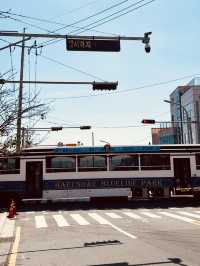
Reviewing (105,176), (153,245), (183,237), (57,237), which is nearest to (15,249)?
(57,237)

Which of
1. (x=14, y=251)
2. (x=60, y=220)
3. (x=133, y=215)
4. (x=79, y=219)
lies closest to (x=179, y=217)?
(x=133, y=215)

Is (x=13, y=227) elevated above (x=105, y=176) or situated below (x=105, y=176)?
below

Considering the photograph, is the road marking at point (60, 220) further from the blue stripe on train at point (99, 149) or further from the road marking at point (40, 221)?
the blue stripe on train at point (99, 149)

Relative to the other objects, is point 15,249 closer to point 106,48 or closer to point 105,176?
point 106,48

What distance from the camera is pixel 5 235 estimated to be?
15.5m

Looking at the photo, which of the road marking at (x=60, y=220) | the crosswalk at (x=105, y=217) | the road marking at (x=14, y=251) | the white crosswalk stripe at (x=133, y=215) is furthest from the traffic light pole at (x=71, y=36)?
the white crosswalk stripe at (x=133, y=215)

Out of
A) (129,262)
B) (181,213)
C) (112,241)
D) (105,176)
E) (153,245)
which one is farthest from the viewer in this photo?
(105,176)

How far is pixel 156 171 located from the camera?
27.5 meters

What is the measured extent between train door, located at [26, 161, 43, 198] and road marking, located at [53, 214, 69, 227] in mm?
5498

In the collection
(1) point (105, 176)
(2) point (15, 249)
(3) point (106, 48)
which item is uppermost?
(3) point (106, 48)

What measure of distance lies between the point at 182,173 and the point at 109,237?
14.6m

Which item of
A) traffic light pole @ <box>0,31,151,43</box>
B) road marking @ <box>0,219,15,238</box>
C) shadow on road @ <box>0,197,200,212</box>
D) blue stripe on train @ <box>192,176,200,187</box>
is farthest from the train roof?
traffic light pole @ <box>0,31,151,43</box>

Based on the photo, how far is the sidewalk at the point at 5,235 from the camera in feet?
37.0

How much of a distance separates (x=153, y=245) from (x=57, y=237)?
150 inches
